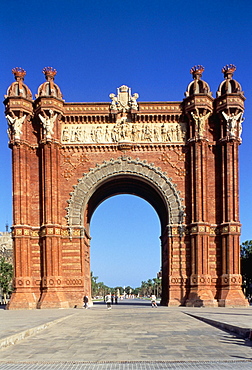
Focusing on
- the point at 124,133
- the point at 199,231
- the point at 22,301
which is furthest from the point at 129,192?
the point at 22,301

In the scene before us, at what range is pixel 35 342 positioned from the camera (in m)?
11.3

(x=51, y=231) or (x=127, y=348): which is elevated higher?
(x=51, y=231)

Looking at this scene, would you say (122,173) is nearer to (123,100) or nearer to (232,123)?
(123,100)

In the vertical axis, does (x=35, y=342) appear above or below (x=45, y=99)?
below

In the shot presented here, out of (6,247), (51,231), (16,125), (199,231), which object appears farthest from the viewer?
(6,247)

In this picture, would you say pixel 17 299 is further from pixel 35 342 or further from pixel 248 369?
pixel 248 369

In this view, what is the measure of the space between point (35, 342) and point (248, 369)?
5.52 m

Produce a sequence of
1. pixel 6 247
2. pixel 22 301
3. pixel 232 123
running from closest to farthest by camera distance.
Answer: pixel 22 301, pixel 232 123, pixel 6 247

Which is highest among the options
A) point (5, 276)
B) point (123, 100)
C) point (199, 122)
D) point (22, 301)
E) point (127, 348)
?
point (123, 100)

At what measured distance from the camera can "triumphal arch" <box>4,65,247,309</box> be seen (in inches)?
1103

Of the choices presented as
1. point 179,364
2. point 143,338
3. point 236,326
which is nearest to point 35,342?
point 143,338

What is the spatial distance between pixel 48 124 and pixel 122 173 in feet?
17.9

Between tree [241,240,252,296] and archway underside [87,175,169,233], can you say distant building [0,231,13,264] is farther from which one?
archway underside [87,175,169,233]

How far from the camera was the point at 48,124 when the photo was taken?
29.0 metres
